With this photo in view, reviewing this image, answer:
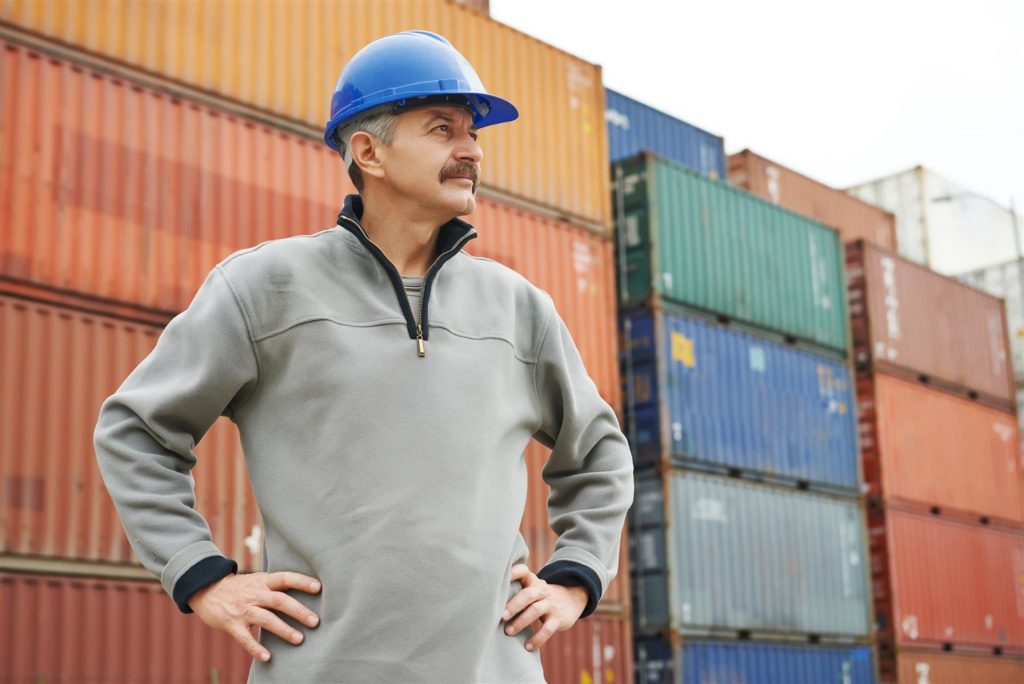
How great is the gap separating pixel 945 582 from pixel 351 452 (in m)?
21.0

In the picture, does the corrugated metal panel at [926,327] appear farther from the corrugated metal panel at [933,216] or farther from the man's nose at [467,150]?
the man's nose at [467,150]

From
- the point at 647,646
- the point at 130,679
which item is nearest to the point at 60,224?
the point at 130,679

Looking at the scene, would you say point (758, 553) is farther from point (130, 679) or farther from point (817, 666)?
point (130, 679)

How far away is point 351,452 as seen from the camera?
2072 mm

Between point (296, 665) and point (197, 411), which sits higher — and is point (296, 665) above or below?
below

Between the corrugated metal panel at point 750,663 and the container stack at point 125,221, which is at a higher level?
the container stack at point 125,221

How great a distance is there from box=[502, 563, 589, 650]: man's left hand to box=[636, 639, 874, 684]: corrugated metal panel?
46.6ft

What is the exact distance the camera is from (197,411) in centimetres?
216

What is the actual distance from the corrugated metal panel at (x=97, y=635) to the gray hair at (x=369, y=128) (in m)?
8.11

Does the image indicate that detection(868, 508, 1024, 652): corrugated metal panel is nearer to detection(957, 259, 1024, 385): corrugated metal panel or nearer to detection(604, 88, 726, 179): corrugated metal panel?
Result: detection(604, 88, 726, 179): corrugated metal panel

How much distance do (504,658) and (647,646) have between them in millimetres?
14719

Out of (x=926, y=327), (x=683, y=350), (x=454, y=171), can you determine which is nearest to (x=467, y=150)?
(x=454, y=171)

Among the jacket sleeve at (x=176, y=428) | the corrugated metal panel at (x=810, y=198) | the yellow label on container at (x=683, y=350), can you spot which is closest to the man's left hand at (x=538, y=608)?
the jacket sleeve at (x=176, y=428)

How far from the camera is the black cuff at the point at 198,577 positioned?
2.05 m
